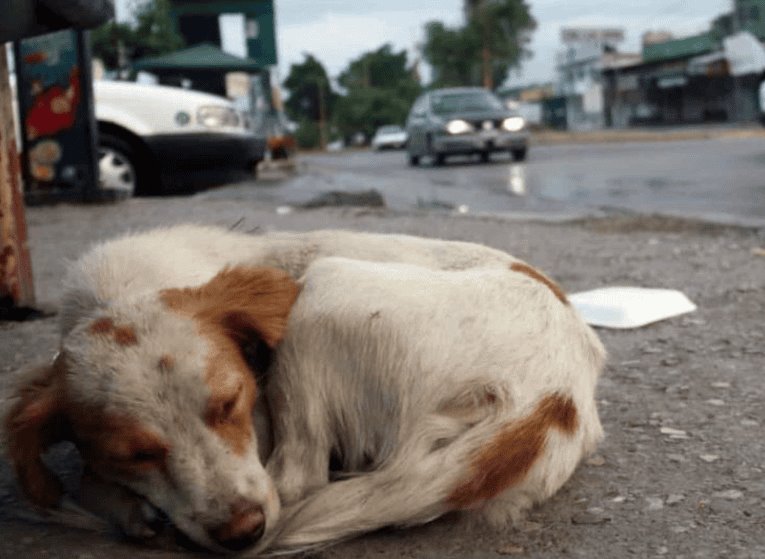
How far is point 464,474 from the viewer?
2318 mm

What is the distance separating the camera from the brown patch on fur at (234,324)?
2346 millimetres

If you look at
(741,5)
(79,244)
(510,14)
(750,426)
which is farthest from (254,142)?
(510,14)

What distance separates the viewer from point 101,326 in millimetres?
2439

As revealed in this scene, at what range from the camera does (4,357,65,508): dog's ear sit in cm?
245

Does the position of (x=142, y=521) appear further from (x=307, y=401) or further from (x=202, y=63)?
(x=202, y=63)

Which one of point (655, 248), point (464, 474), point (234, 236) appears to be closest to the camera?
point (464, 474)

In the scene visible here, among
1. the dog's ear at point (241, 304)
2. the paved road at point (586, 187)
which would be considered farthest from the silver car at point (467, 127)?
the dog's ear at point (241, 304)

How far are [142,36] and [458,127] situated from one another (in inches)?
526

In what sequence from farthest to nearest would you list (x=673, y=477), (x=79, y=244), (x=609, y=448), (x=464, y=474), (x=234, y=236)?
(x=79, y=244) → (x=234, y=236) → (x=609, y=448) → (x=673, y=477) → (x=464, y=474)

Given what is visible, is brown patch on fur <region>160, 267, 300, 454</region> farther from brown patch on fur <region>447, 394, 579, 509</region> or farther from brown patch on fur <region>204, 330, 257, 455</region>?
brown patch on fur <region>447, 394, 579, 509</region>

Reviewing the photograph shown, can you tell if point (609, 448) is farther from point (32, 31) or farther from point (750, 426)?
point (32, 31)

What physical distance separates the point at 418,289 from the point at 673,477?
851 millimetres

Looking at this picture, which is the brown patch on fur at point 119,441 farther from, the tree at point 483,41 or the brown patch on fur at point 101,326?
the tree at point 483,41

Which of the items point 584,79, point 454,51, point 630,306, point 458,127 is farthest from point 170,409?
point 584,79
